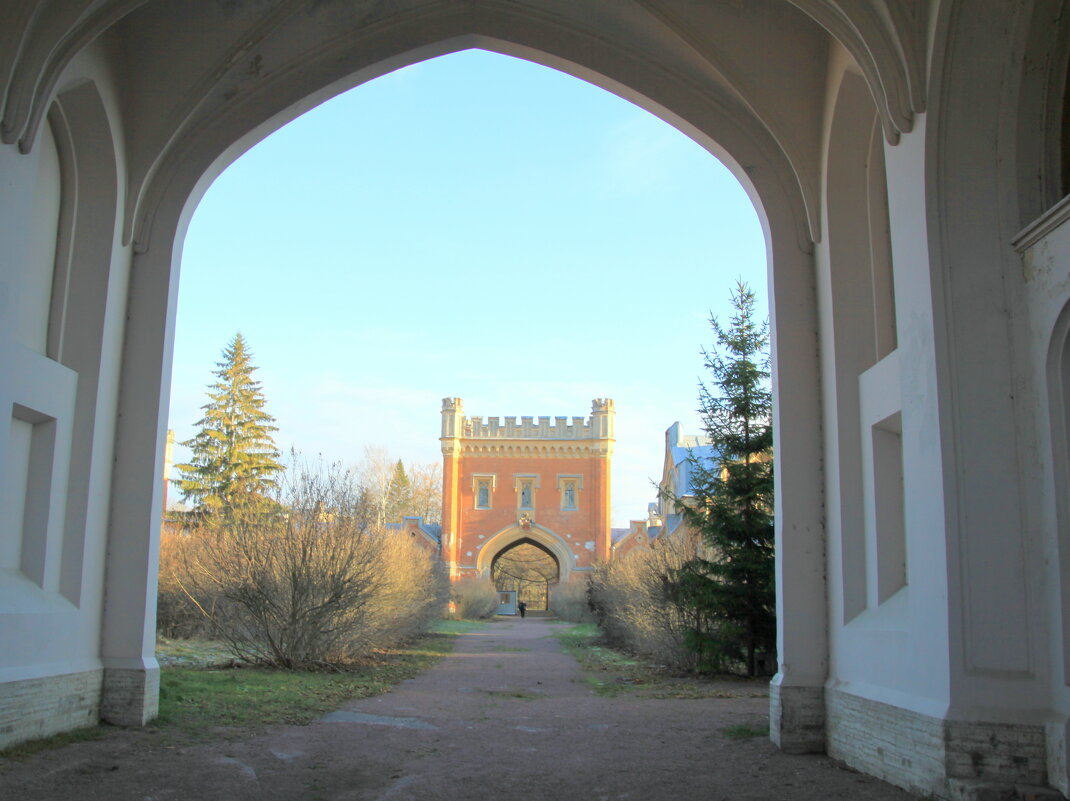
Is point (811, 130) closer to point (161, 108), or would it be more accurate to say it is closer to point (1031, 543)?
point (1031, 543)

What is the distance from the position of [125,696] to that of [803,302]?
309 inches

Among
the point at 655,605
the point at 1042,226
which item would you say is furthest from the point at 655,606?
the point at 1042,226

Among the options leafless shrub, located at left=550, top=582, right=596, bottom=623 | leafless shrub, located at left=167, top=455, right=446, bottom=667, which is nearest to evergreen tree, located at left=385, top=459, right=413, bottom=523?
leafless shrub, located at left=550, top=582, right=596, bottom=623

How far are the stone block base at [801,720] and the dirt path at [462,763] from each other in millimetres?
252

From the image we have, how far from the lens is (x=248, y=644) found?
15.8 m

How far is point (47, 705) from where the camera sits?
845 cm

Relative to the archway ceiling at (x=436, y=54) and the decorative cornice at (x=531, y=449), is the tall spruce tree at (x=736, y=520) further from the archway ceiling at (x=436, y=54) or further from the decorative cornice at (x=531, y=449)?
the decorative cornice at (x=531, y=449)

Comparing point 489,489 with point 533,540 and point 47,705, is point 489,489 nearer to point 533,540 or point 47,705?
point 533,540

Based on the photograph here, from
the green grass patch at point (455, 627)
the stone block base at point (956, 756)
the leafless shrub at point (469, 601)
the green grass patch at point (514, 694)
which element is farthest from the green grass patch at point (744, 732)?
the leafless shrub at point (469, 601)

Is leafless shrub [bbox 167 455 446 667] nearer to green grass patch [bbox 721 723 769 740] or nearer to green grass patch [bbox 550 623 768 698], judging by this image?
green grass patch [bbox 550 623 768 698]

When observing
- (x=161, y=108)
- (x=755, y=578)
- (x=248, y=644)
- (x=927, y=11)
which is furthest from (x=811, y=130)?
(x=248, y=644)

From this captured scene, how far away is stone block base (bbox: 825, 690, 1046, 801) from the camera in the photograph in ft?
20.2

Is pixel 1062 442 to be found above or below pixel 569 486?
below

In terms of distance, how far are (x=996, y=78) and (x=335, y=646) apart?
1322 centimetres
